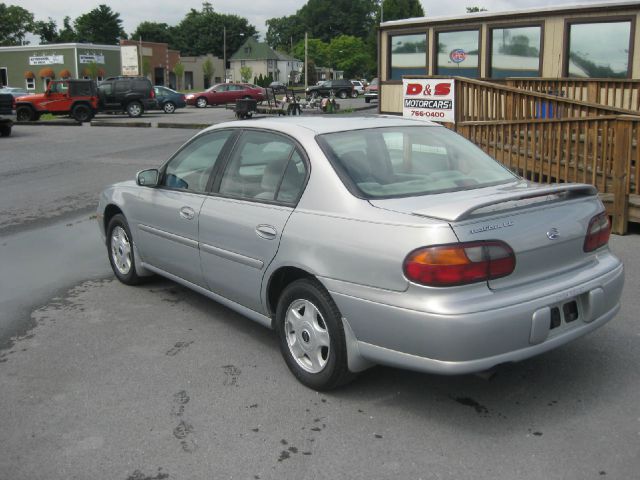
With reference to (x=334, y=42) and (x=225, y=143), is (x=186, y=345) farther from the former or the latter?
(x=334, y=42)

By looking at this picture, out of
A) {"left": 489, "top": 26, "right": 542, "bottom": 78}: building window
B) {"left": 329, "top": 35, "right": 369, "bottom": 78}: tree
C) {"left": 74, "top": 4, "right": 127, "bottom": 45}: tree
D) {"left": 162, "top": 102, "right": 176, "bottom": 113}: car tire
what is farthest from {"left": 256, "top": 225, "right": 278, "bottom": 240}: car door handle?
{"left": 74, "top": 4, "right": 127, "bottom": 45}: tree

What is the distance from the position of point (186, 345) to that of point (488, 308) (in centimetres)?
235

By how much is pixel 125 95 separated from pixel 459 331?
3414cm

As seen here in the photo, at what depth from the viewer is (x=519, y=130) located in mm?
10031

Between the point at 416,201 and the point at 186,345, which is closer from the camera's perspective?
the point at 416,201

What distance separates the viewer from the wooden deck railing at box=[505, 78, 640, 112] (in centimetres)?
1274

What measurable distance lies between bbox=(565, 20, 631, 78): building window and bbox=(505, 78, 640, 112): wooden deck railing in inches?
28.8

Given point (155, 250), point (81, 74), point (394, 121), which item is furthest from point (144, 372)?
point (81, 74)

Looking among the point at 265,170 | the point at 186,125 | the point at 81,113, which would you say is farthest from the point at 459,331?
the point at 81,113

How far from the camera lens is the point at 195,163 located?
5375 mm

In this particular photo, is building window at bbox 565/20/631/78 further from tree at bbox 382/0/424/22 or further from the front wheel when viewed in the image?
tree at bbox 382/0/424/22

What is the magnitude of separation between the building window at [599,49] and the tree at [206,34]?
12787 centimetres

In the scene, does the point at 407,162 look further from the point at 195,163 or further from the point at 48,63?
the point at 48,63

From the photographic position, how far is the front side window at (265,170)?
4359mm
